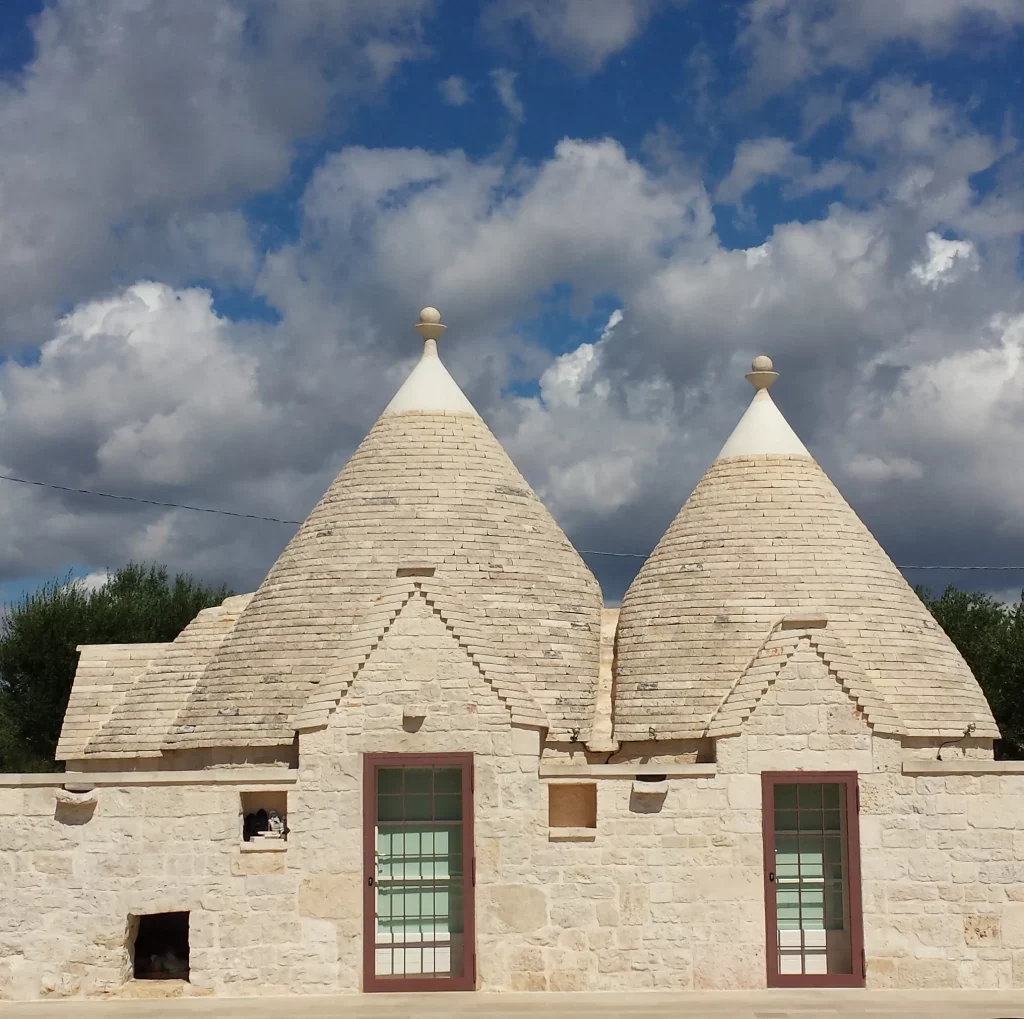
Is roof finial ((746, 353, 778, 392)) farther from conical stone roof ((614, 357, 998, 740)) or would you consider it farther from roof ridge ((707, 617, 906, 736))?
roof ridge ((707, 617, 906, 736))

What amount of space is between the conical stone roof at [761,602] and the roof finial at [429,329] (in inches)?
160

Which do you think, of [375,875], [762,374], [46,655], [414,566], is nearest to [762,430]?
[762,374]

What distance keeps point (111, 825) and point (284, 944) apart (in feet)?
6.26

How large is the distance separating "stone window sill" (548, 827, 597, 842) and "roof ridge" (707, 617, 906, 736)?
57.0 inches

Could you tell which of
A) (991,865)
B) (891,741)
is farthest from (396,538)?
(991,865)

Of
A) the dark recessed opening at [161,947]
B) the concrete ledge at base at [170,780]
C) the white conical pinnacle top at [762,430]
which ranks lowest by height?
the dark recessed opening at [161,947]

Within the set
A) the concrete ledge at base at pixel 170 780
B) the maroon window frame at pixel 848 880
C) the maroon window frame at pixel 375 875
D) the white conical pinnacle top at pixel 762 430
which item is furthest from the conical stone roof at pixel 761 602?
the concrete ledge at base at pixel 170 780

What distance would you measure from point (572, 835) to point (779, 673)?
2.45 m

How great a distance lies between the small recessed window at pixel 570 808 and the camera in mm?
14289

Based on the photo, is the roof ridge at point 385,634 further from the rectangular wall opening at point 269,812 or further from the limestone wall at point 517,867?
the rectangular wall opening at point 269,812

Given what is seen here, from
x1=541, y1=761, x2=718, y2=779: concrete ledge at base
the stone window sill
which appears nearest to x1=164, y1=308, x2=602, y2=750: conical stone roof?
x1=541, y1=761, x2=718, y2=779: concrete ledge at base

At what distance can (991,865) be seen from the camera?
13531 millimetres

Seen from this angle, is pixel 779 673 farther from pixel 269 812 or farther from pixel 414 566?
pixel 269 812

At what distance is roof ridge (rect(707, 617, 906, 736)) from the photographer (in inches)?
539
